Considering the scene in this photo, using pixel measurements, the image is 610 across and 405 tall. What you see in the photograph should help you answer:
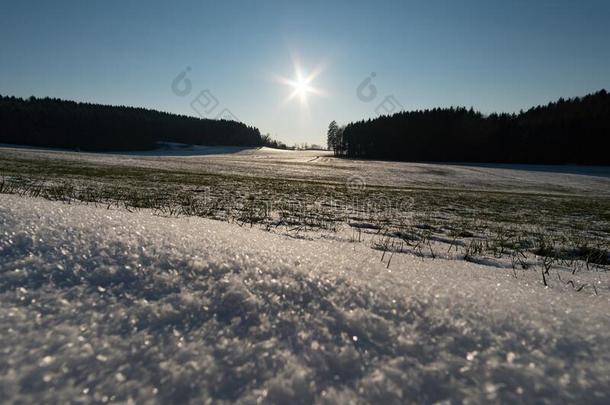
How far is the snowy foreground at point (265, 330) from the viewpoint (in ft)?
2.74

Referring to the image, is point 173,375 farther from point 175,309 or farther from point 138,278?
point 138,278

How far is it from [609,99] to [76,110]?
116 meters

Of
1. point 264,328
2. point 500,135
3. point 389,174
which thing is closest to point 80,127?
point 389,174

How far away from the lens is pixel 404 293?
1.43m

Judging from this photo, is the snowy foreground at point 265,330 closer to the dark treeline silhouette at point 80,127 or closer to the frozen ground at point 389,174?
the frozen ground at point 389,174

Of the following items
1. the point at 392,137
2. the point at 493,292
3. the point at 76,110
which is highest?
the point at 76,110

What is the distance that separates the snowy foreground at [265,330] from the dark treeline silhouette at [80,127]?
310 feet

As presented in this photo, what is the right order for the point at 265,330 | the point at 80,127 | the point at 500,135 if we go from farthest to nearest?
the point at 80,127, the point at 500,135, the point at 265,330

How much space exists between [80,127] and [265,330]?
97.7m

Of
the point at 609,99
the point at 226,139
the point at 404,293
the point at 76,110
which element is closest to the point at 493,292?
the point at 404,293

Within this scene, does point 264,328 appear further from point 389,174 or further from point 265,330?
point 389,174

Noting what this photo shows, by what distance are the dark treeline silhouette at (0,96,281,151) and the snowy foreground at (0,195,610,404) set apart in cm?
9435

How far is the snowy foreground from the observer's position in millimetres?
836

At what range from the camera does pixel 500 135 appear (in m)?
61.2
